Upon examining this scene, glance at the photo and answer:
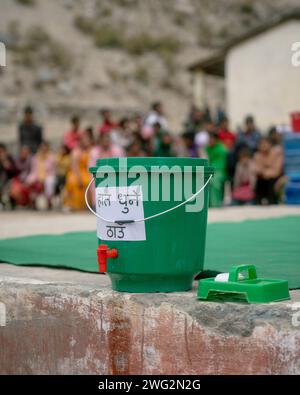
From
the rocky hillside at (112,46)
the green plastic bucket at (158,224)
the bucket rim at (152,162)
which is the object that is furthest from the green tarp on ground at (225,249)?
the rocky hillside at (112,46)

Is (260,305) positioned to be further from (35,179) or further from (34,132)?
(34,132)

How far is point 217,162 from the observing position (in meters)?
12.6

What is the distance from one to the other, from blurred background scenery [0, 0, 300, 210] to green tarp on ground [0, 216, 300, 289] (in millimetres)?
Answer: 4784

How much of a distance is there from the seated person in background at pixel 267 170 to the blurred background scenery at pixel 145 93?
2cm

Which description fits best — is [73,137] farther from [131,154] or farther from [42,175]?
[131,154]

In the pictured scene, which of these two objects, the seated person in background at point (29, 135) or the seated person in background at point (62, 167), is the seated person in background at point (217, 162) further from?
the seated person in background at point (29, 135)

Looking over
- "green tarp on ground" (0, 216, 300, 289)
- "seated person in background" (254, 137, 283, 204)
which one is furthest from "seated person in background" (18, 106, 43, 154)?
"green tarp on ground" (0, 216, 300, 289)

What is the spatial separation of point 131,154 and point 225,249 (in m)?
6.95

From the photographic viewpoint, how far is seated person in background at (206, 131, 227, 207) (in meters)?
12.2

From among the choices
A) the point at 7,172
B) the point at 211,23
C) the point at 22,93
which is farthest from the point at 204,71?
the point at 211,23

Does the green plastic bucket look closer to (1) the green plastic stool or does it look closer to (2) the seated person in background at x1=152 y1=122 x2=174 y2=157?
(1) the green plastic stool

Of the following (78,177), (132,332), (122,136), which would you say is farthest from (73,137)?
(132,332)
